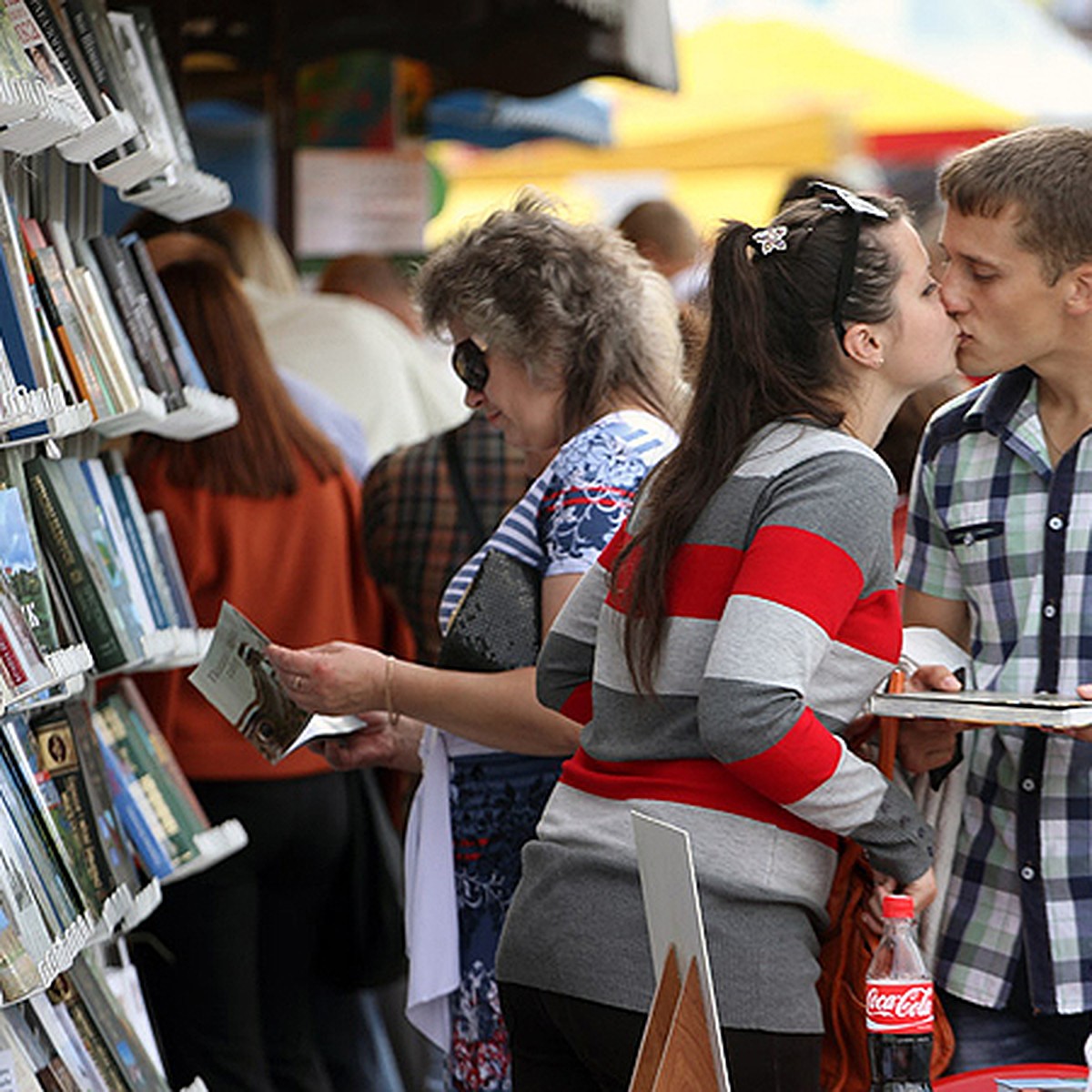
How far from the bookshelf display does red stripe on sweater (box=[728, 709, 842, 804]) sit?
0.90 meters

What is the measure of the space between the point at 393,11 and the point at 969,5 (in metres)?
5.86

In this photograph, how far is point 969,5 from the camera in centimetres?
1135

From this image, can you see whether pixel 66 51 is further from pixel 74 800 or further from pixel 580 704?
pixel 580 704

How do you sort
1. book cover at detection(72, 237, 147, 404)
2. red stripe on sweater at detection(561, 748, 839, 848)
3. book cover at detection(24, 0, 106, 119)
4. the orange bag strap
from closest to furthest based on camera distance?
red stripe on sweater at detection(561, 748, 839, 848) → the orange bag strap → book cover at detection(24, 0, 106, 119) → book cover at detection(72, 237, 147, 404)

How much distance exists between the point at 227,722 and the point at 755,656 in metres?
1.99

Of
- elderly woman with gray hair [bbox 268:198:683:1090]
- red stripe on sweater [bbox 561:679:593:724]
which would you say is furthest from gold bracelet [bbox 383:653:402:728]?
red stripe on sweater [bbox 561:679:593:724]

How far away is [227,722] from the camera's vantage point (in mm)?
3938

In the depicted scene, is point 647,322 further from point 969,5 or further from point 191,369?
point 969,5

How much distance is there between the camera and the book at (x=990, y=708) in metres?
2.21

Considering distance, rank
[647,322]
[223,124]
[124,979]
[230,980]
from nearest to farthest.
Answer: [647,322], [124,979], [230,980], [223,124]

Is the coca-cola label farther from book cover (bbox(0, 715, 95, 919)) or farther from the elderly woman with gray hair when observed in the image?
book cover (bbox(0, 715, 95, 919))

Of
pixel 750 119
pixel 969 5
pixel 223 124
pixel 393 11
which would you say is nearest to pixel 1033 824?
pixel 393 11

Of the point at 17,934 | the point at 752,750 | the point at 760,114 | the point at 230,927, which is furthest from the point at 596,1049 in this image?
the point at 760,114

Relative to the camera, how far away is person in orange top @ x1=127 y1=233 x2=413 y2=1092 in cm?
396
